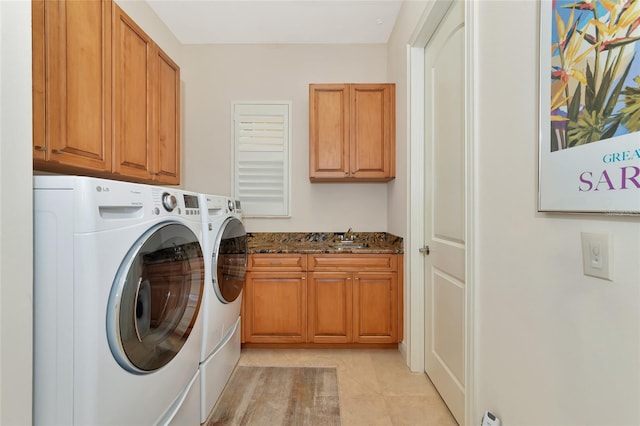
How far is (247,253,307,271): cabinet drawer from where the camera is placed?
2535 millimetres

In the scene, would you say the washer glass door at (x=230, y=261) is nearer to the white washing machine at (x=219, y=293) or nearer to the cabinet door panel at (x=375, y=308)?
the white washing machine at (x=219, y=293)

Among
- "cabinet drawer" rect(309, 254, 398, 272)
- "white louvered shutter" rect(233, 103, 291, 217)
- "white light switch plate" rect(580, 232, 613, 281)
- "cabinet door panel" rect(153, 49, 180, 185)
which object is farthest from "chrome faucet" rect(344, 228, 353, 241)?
"white light switch plate" rect(580, 232, 613, 281)

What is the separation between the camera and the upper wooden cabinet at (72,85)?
4.07ft

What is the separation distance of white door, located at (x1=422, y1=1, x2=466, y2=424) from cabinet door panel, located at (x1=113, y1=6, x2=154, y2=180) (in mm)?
1829

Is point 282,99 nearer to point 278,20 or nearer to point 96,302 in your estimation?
point 278,20

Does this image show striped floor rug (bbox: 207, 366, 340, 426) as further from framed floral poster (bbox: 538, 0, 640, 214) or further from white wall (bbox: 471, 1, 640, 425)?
framed floral poster (bbox: 538, 0, 640, 214)

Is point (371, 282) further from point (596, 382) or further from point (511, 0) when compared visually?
point (511, 0)

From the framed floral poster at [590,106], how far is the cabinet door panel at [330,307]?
179cm

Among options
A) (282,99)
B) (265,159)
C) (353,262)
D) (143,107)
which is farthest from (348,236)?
(143,107)

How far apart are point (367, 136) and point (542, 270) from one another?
6.36 feet

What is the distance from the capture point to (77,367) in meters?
0.90

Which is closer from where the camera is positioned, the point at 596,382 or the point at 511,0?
the point at 596,382

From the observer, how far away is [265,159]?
3049mm

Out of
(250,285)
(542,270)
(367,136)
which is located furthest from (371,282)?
(542,270)
